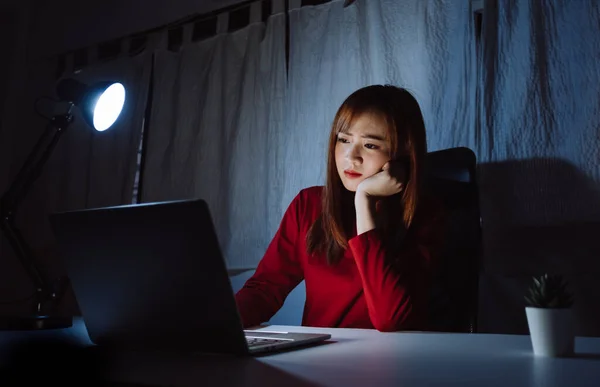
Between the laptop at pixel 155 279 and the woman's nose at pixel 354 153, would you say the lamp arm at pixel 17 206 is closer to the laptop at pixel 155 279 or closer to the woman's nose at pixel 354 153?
the woman's nose at pixel 354 153

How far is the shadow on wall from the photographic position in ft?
5.16

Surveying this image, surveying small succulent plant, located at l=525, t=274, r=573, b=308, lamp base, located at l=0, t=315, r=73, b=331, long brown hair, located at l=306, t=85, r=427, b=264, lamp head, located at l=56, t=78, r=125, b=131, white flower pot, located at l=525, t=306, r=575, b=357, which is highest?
lamp head, located at l=56, t=78, r=125, b=131

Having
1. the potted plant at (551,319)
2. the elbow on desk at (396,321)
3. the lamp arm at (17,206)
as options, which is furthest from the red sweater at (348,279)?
the lamp arm at (17,206)

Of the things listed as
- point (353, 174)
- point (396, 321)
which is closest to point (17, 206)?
point (353, 174)

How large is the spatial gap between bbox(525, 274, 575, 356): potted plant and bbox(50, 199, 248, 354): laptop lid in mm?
361

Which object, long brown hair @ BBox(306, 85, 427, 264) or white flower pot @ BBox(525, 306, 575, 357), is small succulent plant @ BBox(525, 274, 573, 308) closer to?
white flower pot @ BBox(525, 306, 575, 357)

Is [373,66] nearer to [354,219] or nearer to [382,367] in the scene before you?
[354,219]

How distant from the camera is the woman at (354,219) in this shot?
134 cm

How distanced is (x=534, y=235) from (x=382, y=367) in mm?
1215

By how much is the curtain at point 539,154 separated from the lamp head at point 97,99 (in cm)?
123

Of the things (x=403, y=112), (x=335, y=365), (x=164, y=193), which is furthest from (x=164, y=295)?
(x=164, y=193)

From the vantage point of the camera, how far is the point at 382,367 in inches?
23.1

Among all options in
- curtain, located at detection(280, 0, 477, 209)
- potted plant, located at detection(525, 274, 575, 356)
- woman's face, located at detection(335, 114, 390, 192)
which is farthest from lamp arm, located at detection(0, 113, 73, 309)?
potted plant, located at detection(525, 274, 575, 356)

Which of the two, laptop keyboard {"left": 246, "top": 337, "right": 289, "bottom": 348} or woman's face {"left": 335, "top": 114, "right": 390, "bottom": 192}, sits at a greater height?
woman's face {"left": 335, "top": 114, "right": 390, "bottom": 192}
